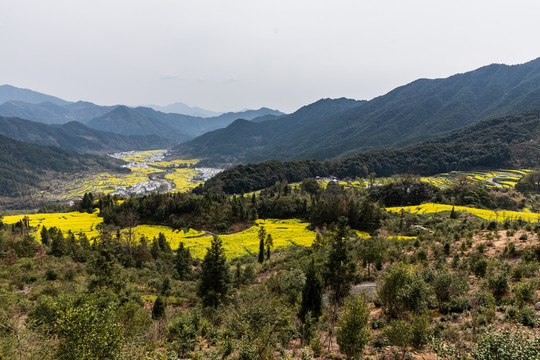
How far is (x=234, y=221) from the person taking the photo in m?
77.4

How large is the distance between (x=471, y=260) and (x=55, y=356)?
108 feet

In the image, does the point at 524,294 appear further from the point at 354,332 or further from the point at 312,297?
the point at 312,297

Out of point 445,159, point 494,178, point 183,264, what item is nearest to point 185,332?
point 183,264

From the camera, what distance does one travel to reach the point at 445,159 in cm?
15938

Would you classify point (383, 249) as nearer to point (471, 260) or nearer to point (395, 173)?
point (471, 260)

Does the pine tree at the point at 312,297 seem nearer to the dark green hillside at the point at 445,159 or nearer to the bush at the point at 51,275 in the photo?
the bush at the point at 51,275

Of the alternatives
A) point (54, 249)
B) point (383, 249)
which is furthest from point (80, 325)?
point (54, 249)

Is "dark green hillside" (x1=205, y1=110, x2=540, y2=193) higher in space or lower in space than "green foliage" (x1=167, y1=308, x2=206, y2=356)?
higher

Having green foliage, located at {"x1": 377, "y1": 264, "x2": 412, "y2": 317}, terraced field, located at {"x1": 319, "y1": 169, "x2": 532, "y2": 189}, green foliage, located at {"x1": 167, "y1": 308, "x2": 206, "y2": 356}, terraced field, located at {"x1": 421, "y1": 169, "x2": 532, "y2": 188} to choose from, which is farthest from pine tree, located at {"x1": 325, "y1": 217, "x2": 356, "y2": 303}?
terraced field, located at {"x1": 421, "y1": 169, "x2": 532, "y2": 188}

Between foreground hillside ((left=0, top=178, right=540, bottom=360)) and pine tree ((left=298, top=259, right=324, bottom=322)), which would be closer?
foreground hillside ((left=0, top=178, right=540, bottom=360))

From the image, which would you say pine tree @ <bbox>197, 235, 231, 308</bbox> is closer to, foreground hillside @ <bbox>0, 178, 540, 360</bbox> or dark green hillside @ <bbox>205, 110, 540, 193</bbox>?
foreground hillside @ <bbox>0, 178, 540, 360</bbox>

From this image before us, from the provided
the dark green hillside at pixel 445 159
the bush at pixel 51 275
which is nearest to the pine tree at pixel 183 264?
the bush at pixel 51 275

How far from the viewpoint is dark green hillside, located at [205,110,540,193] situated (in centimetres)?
14138

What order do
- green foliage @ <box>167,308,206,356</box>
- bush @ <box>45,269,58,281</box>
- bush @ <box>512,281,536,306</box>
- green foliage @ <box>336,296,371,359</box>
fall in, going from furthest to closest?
bush @ <box>45,269,58,281</box>
green foliage @ <box>167,308,206,356</box>
bush @ <box>512,281,536,306</box>
green foliage @ <box>336,296,371,359</box>
